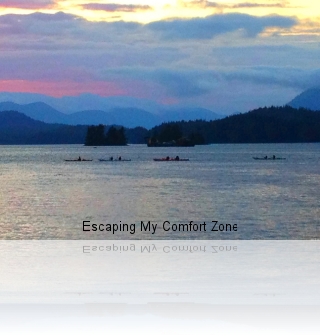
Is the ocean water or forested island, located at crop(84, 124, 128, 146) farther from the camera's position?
forested island, located at crop(84, 124, 128, 146)

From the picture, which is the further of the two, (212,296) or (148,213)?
(148,213)

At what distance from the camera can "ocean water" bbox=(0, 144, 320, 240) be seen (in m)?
14.4

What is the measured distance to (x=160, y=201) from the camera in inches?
706

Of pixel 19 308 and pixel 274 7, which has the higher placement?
pixel 274 7

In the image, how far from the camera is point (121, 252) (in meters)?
12.1

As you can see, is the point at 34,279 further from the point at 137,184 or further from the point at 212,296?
the point at 137,184

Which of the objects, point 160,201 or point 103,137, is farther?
point 103,137

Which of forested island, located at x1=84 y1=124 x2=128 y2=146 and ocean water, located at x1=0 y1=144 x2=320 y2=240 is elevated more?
forested island, located at x1=84 y1=124 x2=128 y2=146

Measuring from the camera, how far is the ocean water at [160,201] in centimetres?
1439

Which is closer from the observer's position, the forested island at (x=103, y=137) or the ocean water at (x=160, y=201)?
the ocean water at (x=160, y=201)

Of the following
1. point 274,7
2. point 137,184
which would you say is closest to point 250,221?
point 274,7

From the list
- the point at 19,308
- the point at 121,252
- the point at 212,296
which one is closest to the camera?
the point at 19,308

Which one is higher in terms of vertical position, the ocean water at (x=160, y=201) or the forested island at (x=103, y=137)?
the forested island at (x=103, y=137)

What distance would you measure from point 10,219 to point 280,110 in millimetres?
7810
